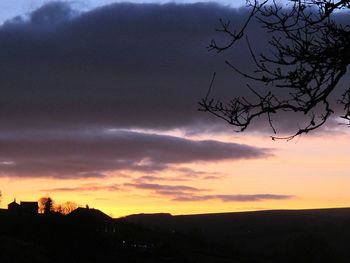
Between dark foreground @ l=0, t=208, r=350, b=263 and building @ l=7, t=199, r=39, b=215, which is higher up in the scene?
building @ l=7, t=199, r=39, b=215

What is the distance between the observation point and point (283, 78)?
4.51 metres

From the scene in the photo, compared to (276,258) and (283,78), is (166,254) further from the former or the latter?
(283,78)

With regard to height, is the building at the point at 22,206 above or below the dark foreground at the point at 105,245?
above

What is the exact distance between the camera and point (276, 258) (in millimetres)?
80688

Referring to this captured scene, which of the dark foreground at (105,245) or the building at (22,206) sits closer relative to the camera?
the dark foreground at (105,245)

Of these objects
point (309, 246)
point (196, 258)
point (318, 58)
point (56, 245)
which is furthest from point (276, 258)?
point (318, 58)

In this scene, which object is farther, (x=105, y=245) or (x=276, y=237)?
(x=276, y=237)

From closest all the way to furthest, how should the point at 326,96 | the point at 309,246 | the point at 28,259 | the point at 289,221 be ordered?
the point at 326,96 → the point at 28,259 → the point at 309,246 → the point at 289,221

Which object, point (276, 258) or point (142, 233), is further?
point (142, 233)

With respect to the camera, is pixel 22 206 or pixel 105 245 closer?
pixel 105 245

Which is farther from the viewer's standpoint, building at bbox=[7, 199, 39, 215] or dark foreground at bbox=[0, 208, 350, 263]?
building at bbox=[7, 199, 39, 215]

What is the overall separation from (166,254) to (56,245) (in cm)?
1389

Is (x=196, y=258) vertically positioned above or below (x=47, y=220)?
below

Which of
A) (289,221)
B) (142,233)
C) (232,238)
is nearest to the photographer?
(142,233)
